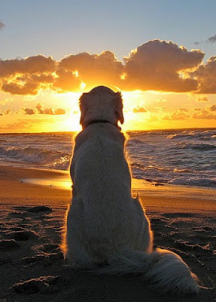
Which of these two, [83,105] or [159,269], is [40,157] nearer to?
[83,105]

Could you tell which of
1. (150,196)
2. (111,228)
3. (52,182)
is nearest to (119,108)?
(111,228)

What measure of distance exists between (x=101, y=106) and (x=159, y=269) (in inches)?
92.7

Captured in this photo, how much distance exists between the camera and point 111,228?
10.8 ft

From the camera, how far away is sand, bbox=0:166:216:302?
10.1 feet

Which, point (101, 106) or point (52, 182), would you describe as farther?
point (52, 182)

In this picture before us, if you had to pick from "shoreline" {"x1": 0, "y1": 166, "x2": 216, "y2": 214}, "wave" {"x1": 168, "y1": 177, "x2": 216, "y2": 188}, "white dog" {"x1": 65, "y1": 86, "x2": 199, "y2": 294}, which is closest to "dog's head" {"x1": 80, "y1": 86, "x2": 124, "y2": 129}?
"white dog" {"x1": 65, "y1": 86, "x2": 199, "y2": 294}

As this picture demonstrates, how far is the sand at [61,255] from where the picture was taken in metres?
3.08

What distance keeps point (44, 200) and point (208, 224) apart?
12.3ft

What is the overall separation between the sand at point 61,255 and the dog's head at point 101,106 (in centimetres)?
167

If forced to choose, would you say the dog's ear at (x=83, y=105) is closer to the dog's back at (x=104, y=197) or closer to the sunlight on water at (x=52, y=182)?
the dog's back at (x=104, y=197)

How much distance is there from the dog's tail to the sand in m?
0.06

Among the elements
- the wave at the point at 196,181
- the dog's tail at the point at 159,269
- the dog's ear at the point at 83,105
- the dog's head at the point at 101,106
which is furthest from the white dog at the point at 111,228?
the wave at the point at 196,181

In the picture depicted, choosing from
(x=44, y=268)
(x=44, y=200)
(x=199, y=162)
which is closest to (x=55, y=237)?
(x=44, y=268)

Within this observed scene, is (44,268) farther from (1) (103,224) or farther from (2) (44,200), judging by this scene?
(2) (44,200)
